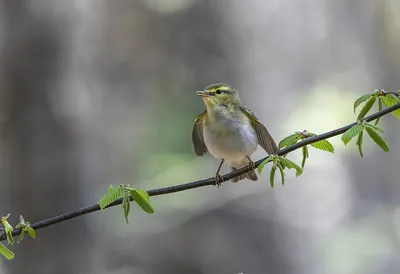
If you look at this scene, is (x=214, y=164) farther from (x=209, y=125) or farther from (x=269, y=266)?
(x=209, y=125)

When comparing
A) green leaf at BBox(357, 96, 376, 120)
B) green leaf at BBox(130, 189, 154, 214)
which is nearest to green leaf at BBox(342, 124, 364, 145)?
green leaf at BBox(357, 96, 376, 120)

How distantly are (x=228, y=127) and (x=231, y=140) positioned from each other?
0.10 ft

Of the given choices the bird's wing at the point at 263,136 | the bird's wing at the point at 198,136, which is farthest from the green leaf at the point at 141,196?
the bird's wing at the point at 198,136

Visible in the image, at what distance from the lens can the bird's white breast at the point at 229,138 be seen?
1335 mm

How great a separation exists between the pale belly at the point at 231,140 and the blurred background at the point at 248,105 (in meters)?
1.64

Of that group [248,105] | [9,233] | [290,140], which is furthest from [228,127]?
[248,105]

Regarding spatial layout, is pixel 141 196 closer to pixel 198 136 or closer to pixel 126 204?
pixel 126 204

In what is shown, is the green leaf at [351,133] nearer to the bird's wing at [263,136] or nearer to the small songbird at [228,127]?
the bird's wing at [263,136]

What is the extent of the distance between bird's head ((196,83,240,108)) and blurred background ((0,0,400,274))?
5.21ft

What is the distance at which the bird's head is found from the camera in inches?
54.5

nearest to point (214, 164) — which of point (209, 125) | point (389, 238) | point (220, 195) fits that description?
point (220, 195)

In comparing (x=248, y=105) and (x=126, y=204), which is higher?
(x=248, y=105)

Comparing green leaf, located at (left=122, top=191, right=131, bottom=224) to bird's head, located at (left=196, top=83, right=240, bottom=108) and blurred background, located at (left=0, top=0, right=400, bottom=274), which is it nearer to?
bird's head, located at (left=196, top=83, right=240, bottom=108)

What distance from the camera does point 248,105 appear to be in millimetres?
4238
